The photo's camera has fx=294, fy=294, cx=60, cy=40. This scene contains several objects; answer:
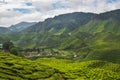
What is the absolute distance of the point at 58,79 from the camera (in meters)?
153

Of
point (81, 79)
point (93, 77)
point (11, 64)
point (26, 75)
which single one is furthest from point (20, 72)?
point (93, 77)

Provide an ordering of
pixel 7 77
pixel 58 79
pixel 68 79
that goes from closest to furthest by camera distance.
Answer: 1. pixel 7 77
2. pixel 58 79
3. pixel 68 79

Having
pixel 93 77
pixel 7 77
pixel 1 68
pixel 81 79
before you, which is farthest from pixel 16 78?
pixel 93 77

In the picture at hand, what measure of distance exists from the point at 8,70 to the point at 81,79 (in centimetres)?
5142

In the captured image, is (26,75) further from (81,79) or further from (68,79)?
(81,79)

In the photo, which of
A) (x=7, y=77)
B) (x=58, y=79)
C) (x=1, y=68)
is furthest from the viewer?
(x=58, y=79)

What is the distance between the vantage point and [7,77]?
122m

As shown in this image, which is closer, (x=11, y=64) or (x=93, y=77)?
(x=11, y=64)

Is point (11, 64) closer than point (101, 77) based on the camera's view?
Yes

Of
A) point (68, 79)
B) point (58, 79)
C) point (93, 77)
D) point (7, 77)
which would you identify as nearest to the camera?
point (7, 77)

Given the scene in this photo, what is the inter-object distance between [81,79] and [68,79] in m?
11.3

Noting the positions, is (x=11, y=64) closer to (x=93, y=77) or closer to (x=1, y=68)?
(x=1, y=68)

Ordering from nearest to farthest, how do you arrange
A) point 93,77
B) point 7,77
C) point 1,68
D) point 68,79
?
point 7,77
point 1,68
point 68,79
point 93,77

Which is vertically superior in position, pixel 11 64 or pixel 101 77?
pixel 11 64
